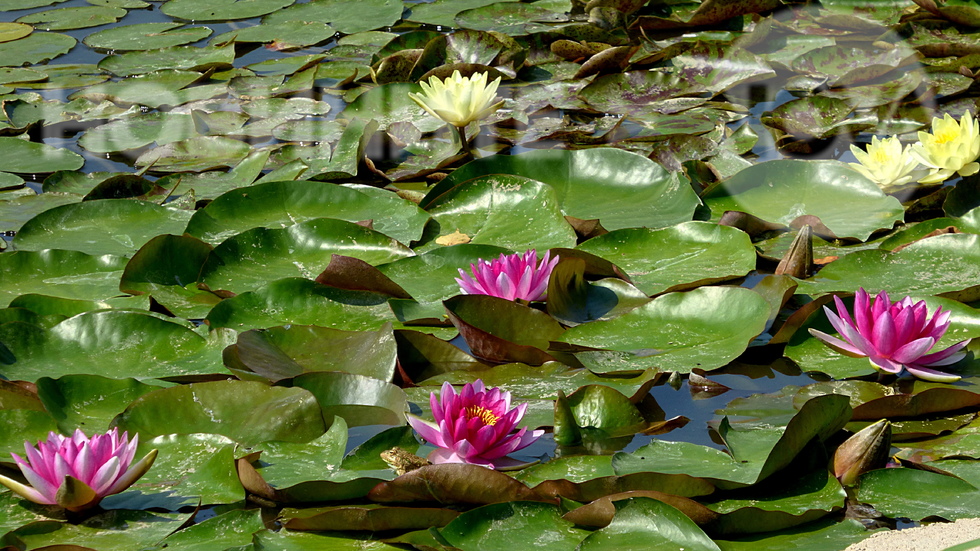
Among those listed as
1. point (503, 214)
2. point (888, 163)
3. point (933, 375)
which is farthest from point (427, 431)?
point (888, 163)

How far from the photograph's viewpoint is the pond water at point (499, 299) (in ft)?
5.65

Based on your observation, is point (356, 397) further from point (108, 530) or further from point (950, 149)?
point (950, 149)

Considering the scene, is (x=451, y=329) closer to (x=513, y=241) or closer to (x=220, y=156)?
(x=513, y=241)

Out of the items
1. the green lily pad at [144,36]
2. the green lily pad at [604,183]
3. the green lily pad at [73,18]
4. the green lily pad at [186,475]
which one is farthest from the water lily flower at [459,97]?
the green lily pad at [73,18]

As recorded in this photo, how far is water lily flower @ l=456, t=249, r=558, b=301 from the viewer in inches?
92.6

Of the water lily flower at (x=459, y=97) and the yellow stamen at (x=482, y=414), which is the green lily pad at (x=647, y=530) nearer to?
the yellow stamen at (x=482, y=414)

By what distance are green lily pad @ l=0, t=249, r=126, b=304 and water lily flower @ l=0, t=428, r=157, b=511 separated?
101cm

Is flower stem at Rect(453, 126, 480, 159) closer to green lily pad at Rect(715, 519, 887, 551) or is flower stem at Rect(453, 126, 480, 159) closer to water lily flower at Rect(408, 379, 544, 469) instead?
water lily flower at Rect(408, 379, 544, 469)

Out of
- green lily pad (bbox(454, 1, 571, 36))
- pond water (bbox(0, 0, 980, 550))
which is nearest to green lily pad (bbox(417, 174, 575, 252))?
pond water (bbox(0, 0, 980, 550))

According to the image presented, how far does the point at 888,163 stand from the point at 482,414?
1846 millimetres

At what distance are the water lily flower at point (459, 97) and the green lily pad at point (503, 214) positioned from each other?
50 centimetres

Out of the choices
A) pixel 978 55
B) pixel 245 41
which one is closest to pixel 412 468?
pixel 978 55

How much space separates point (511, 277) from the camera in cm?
235

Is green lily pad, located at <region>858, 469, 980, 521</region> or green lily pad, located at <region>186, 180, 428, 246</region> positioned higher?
green lily pad, located at <region>186, 180, 428, 246</region>
